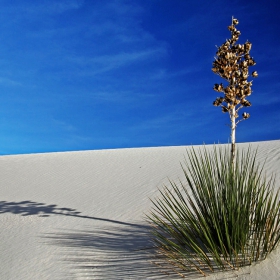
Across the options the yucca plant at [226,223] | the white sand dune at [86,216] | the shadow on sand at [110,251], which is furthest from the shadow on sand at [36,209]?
the yucca plant at [226,223]

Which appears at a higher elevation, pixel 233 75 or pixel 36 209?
pixel 233 75

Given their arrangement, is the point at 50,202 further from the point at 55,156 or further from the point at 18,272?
the point at 55,156

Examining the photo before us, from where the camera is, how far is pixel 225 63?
15.7ft

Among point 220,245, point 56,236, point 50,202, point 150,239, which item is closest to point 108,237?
point 150,239

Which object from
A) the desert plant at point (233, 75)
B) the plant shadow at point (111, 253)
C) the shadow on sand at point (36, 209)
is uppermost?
the desert plant at point (233, 75)

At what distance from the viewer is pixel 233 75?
4.81 meters

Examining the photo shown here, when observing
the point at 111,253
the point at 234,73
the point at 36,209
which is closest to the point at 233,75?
the point at 234,73

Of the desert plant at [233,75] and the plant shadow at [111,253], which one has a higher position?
the desert plant at [233,75]

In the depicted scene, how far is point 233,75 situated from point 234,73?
0.03 meters

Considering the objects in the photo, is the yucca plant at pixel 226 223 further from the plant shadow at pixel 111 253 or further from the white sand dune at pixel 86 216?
the plant shadow at pixel 111 253

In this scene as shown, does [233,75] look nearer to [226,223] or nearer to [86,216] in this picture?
[226,223]

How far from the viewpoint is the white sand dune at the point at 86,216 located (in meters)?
5.28

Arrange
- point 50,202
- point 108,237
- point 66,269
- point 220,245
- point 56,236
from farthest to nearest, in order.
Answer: point 50,202 < point 56,236 < point 108,237 < point 66,269 < point 220,245

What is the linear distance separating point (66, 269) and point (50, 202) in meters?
5.43
